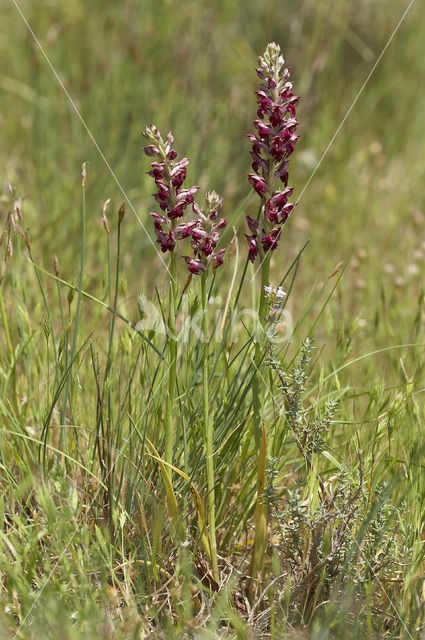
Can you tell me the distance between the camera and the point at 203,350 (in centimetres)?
171

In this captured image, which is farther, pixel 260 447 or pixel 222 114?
pixel 222 114

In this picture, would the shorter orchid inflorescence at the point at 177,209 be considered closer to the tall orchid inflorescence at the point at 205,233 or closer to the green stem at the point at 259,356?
the tall orchid inflorescence at the point at 205,233

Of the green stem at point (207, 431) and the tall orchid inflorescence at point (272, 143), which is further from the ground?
the tall orchid inflorescence at point (272, 143)

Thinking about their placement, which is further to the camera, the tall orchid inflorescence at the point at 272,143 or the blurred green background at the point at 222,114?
the blurred green background at the point at 222,114

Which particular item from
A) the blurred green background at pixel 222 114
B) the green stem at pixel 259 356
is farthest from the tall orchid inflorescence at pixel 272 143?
the blurred green background at pixel 222 114

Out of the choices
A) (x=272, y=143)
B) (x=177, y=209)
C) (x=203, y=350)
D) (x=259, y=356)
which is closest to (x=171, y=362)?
(x=203, y=350)

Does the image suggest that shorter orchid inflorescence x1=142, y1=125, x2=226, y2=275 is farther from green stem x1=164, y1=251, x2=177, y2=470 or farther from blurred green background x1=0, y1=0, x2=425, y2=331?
blurred green background x1=0, y1=0, x2=425, y2=331

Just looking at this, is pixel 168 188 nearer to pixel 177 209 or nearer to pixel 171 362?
pixel 177 209

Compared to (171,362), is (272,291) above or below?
above

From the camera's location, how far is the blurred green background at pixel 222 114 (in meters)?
3.84

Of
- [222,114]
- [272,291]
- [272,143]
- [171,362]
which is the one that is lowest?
[171,362]

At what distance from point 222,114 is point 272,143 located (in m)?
2.80

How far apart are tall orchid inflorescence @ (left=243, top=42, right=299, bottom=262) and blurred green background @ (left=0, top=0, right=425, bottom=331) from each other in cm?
177

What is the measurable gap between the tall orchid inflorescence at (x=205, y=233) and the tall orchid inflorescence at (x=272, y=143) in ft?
0.30
